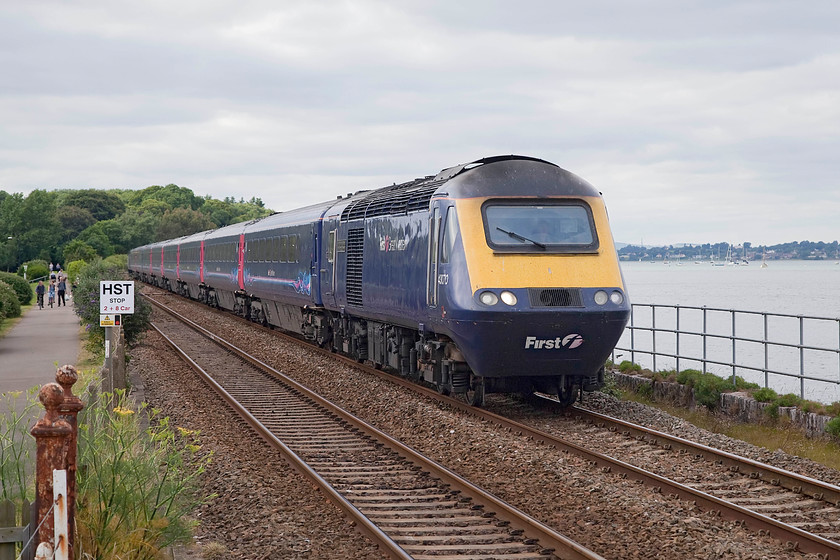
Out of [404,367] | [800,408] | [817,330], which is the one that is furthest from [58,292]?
[817,330]

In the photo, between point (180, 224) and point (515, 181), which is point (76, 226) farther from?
point (515, 181)

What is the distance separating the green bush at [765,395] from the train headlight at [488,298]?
3.86 meters

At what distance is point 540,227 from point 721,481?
4.49 metres

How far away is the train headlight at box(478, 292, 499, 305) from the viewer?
1205 centimetres

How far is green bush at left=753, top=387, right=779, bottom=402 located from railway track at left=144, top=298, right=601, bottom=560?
517 cm

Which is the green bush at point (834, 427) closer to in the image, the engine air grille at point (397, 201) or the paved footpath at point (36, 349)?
the engine air grille at point (397, 201)

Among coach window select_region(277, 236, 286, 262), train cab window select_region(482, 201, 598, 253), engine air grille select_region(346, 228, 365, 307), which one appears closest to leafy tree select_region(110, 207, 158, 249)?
coach window select_region(277, 236, 286, 262)

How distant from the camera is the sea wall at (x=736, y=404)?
1190 cm

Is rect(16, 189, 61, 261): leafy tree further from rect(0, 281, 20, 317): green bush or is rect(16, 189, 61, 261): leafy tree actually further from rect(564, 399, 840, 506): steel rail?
rect(564, 399, 840, 506): steel rail

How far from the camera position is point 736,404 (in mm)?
13320

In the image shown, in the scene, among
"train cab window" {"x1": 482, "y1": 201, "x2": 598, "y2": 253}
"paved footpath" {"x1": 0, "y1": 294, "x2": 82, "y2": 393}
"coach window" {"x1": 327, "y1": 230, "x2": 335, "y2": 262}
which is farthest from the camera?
"coach window" {"x1": 327, "y1": 230, "x2": 335, "y2": 262}

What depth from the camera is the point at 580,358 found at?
12.5m

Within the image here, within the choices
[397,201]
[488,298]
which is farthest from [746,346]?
[488,298]

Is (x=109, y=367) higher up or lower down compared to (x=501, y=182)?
lower down
